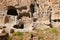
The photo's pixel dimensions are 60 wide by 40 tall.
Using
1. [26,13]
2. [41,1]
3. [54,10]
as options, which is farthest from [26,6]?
[54,10]

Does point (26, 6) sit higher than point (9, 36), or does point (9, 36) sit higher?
point (26, 6)

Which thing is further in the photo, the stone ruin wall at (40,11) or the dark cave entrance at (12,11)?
the dark cave entrance at (12,11)

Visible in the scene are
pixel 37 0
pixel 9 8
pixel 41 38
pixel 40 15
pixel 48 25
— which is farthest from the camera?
pixel 9 8

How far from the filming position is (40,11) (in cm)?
1170

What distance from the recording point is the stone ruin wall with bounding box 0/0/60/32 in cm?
1023

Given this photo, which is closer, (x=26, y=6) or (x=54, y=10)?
(x=54, y=10)

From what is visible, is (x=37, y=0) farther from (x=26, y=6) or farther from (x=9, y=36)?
(x=9, y=36)

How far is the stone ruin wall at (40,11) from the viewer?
10227 millimetres

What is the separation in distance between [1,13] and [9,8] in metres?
0.99

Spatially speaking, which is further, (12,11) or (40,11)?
(12,11)

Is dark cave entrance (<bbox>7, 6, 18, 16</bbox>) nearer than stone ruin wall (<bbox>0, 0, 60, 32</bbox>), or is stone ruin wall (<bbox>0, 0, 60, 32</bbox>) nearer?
stone ruin wall (<bbox>0, 0, 60, 32</bbox>)

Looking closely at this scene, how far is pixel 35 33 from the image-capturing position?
8.10 metres

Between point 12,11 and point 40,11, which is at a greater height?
point 40,11

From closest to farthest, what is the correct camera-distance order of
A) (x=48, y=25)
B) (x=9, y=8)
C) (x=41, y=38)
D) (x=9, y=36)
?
(x=41, y=38) < (x=9, y=36) < (x=48, y=25) < (x=9, y=8)
